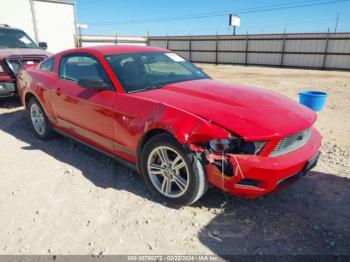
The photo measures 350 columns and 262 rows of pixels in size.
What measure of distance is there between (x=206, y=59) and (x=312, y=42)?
8.08 m

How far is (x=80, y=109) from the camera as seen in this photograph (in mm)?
3865

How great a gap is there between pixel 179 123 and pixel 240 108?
2.01 feet

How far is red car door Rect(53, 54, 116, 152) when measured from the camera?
3.50 meters

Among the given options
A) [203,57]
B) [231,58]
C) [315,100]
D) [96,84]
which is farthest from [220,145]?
[203,57]

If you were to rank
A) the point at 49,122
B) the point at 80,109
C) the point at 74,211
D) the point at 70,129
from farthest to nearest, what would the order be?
the point at 49,122 < the point at 70,129 < the point at 80,109 < the point at 74,211

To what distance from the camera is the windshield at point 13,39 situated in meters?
7.98

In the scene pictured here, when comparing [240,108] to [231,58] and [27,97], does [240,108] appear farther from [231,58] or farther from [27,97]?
[231,58]

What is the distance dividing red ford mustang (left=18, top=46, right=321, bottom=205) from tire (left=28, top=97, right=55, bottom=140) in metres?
0.54

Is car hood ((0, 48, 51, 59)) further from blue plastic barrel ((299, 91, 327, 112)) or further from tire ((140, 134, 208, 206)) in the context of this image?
blue plastic barrel ((299, 91, 327, 112))

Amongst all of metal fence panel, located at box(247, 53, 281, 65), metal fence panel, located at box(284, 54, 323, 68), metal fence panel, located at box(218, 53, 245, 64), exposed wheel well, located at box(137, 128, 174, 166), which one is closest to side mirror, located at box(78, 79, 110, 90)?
exposed wheel well, located at box(137, 128, 174, 166)

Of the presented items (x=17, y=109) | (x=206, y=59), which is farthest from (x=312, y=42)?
(x=17, y=109)

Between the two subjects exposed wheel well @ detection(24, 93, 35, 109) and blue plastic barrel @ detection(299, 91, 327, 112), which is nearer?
exposed wheel well @ detection(24, 93, 35, 109)

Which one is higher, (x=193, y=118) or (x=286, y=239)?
(x=193, y=118)

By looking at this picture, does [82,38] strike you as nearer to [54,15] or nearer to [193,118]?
[54,15]
